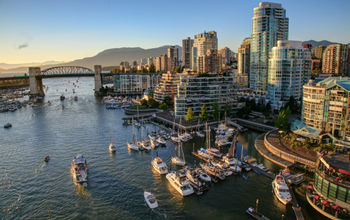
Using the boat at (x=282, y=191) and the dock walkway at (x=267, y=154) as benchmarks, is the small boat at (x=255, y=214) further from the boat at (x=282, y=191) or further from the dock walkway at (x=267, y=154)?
the dock walkway at (x=267, y=154)

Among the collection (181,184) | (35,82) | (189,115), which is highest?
(35,82)

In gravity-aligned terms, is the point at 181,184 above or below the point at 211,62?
below

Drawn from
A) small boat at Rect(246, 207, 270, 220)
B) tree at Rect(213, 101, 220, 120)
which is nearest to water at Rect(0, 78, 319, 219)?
small boat at Rect(246, 207, 270, 220)

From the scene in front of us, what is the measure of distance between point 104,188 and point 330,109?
3173 centimetres

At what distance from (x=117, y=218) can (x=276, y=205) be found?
15.1 meters

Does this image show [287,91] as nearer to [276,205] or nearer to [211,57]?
[276,205]

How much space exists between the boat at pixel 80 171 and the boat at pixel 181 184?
10.0 metres

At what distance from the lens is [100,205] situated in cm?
2616

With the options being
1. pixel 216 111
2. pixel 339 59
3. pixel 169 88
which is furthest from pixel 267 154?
pixel 339 59

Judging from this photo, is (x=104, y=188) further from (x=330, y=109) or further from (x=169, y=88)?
(x=169, y=88)

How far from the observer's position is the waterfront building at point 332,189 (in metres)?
22.3

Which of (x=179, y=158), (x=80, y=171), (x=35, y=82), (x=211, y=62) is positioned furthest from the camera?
(x=35, y=82)

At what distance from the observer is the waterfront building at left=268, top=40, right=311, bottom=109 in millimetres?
60469

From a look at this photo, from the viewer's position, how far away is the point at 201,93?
193 feet
